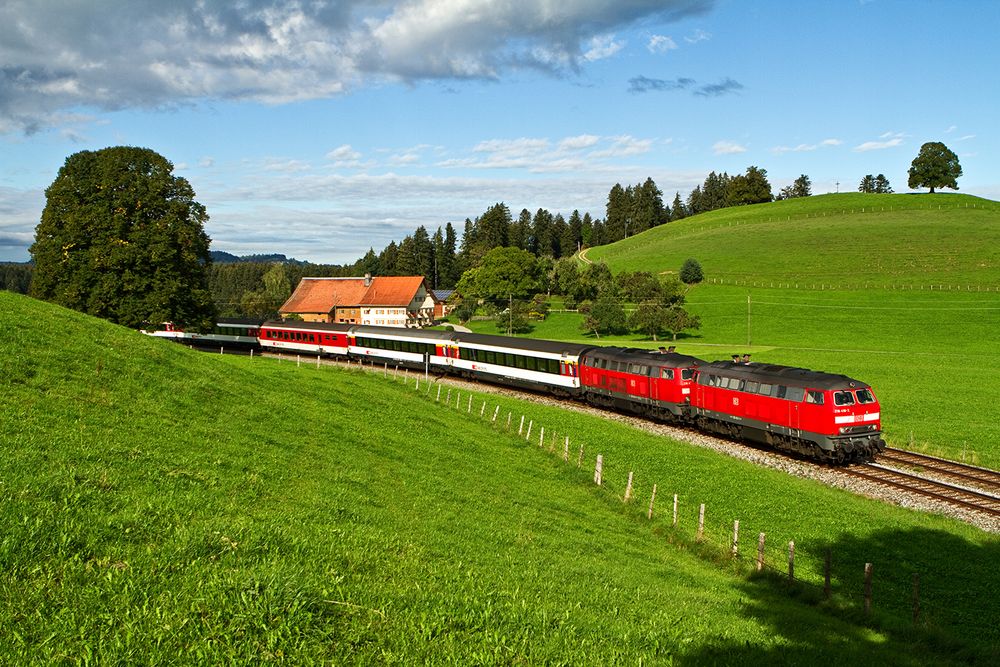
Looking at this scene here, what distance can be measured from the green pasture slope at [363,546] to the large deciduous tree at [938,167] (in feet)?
605

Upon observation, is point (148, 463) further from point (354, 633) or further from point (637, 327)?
point (637, 327)

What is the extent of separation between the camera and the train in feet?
93.9

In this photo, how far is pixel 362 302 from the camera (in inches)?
4663

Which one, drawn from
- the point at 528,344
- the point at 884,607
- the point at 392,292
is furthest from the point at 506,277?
the point at 884,607

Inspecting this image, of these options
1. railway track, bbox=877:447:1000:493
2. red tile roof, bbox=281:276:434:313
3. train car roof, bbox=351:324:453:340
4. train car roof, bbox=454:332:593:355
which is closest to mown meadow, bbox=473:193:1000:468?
railway track, bbox=877:447:1000:493

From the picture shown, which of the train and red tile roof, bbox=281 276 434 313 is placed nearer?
the train

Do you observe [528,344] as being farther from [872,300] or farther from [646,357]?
[872,300]

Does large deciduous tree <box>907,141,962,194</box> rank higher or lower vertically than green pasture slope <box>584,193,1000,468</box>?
higher

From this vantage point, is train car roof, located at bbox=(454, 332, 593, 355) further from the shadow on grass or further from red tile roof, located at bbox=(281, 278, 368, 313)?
red tile roof, located at bbox=(281, 278, 368, 313)

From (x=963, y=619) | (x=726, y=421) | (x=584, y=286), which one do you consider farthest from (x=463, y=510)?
(x=584, y=286)

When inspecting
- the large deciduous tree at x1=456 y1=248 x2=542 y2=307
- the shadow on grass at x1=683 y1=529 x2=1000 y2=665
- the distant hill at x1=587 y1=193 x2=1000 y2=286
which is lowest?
the shadow on grass at x1=683 y1=529 x2=1000 y2=665

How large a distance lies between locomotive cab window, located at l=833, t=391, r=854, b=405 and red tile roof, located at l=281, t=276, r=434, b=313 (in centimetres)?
9311

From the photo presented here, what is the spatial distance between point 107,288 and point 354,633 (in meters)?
46.2

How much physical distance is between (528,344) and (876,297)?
2691 inches
